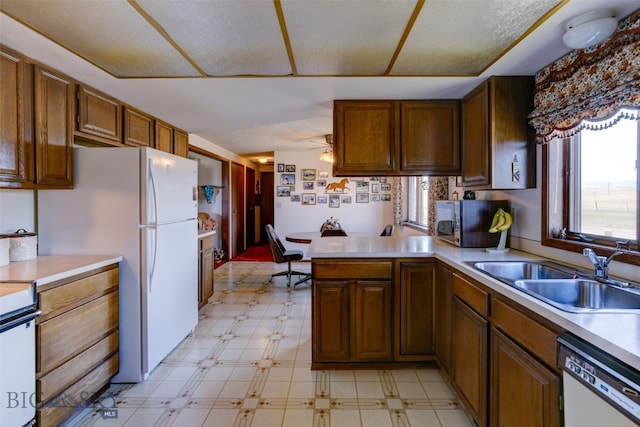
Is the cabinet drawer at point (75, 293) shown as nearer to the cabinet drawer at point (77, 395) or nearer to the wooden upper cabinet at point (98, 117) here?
the cabinet drawer at point (77, 395)

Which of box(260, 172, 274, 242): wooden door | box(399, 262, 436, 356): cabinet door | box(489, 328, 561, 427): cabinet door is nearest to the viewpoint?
box(489, 328, 561, 427): cabinet door

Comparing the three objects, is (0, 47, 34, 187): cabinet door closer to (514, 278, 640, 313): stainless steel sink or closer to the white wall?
(514, 278, 640, 313): stainless steel sink

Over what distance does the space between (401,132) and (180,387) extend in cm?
251

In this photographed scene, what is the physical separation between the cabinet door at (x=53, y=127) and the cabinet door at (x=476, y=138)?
2806mm

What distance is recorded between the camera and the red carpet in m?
6.57

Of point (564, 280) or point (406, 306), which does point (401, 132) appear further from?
point (564, 280)

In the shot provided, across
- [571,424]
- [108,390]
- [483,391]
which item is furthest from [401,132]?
[108,390]

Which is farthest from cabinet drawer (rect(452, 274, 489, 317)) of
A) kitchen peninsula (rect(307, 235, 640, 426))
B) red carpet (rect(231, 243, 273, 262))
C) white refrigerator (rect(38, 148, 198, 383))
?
red carpet (rect(231, 243, 273, 262))

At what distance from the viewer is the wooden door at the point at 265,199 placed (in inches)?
376

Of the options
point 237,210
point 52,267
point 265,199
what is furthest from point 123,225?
point 265,199

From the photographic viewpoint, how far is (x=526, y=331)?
1.25 m

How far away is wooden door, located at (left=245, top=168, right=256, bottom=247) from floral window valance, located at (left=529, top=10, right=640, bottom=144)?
6.80 metres

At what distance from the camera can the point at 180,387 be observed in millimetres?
2137

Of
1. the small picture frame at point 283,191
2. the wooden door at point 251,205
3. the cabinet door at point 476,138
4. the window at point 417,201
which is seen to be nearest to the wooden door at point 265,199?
the wooden door at point 251,205
